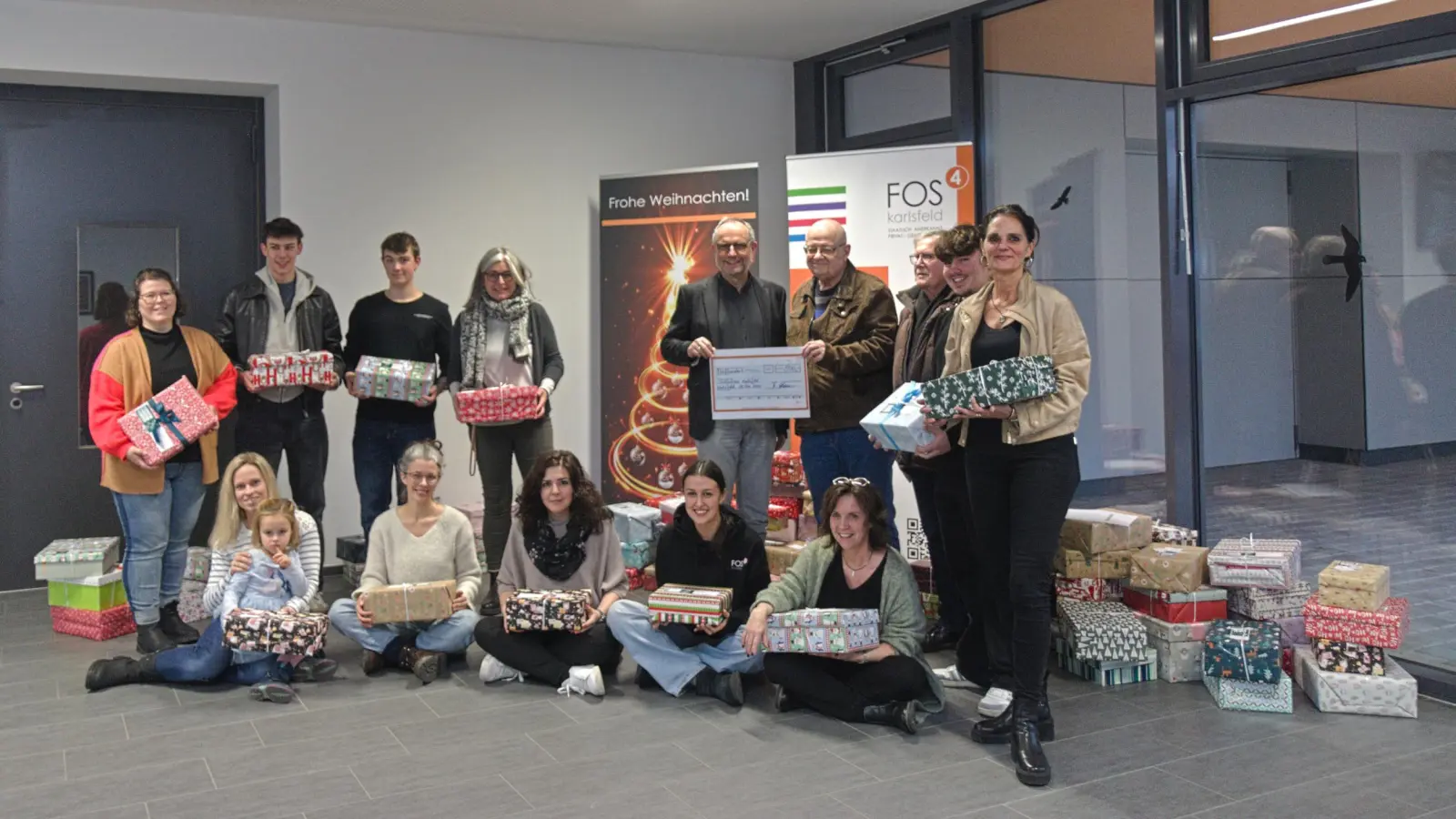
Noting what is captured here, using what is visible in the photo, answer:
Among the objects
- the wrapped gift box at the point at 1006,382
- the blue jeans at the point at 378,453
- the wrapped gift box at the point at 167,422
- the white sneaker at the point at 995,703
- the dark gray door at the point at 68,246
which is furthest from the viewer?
the dark gray door at the point at 68,246

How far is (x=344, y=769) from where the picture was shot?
3.68 metres

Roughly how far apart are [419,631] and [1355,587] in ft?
10.6

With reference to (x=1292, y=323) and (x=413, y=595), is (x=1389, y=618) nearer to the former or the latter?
(x=1292, y=323)

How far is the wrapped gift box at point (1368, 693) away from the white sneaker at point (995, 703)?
3.44 feet

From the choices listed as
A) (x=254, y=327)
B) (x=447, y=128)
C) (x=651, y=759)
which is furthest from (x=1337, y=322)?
(x=447, y=128)

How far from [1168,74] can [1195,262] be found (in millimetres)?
761

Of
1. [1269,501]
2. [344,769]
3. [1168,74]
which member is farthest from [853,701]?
[1168,74]

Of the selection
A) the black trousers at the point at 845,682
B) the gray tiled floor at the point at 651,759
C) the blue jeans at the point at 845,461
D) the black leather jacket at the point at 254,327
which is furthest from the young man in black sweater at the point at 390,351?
the black trousers at the point at 845,682

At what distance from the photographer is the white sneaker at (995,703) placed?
393 cm

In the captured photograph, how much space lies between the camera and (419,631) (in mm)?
4746

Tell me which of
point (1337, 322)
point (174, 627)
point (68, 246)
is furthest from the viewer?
point (68, 246)

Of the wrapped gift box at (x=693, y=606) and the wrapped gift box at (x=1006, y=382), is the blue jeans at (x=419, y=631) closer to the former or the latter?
the wrapped gift box at (x=693, y=606)

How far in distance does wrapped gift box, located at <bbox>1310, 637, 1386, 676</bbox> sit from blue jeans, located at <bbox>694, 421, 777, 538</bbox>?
199cm

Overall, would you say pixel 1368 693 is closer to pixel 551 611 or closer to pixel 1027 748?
pixel 1027 748
